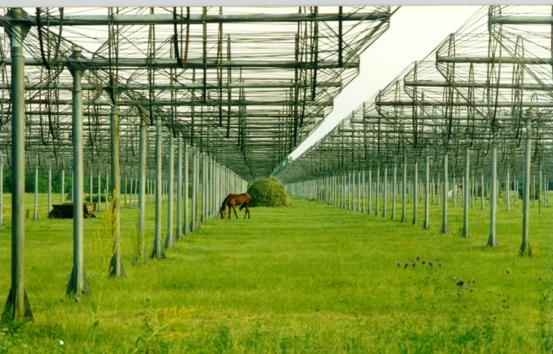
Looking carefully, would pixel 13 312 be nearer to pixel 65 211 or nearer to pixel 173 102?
pixel 173 102

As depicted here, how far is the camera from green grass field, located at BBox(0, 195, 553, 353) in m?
10.1

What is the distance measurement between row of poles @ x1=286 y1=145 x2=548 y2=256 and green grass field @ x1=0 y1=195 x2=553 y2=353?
1.93 m

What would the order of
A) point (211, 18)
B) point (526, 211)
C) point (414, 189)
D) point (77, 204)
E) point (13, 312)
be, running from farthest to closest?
1. point (414, 189)
2. point (526, 211)
3. point (77, 204)
4. point (211, 18)
5. point (13, 312)

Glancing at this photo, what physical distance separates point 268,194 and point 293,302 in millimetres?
52924

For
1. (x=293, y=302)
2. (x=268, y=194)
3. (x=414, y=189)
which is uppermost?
(x=414, y=189)

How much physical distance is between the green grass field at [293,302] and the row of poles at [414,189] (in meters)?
1.93

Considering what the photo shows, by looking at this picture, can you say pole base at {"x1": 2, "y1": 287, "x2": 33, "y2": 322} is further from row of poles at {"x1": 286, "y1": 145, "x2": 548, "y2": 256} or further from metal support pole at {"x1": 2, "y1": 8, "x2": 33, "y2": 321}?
row of poles at {"x1": 286, "y1": 145, "x2": 548, "y2": 256}

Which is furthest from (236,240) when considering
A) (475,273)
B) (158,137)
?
(475,273)

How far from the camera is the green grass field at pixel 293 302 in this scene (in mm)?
→ 10078

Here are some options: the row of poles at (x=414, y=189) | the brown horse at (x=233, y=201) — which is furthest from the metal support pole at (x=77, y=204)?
the brown horse at (x=233, y=201)

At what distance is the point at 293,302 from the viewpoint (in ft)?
44.2

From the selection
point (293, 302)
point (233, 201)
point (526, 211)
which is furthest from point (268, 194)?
point (293, 302)

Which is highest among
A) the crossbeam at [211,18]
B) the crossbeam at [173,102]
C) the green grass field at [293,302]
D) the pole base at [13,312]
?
the crossbeam at [211,18]

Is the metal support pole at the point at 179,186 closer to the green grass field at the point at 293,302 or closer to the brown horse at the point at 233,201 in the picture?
the green grass field at the point at 293,302
